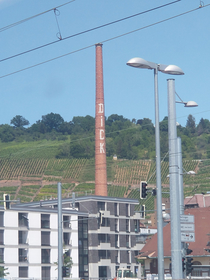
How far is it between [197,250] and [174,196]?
1950 centimetres

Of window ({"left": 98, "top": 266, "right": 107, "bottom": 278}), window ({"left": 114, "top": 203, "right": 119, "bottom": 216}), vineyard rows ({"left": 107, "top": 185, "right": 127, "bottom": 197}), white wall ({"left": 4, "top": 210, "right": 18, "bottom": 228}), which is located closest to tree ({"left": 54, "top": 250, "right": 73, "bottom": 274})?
window ({"left": 98, "top": 266, "right": 107, "bottom": 278})

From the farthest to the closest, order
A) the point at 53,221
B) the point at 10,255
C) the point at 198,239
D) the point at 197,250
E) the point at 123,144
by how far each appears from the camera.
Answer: the point at 123,144
the point at 53,221
the point at 10,255
the point at 198,239
the point at 197,250

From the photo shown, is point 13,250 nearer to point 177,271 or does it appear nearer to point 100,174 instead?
point 100,174

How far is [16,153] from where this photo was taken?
154m

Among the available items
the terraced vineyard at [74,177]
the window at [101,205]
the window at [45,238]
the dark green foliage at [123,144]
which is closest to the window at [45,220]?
the window at [45,238]

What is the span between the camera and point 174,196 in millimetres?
15570

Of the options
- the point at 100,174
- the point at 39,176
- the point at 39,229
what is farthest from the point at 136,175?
the point at 39,229

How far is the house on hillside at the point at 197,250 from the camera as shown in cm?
3322

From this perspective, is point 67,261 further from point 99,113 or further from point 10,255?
point 99,113

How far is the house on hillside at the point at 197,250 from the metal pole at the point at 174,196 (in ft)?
56.9

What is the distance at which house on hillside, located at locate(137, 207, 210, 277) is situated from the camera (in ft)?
109

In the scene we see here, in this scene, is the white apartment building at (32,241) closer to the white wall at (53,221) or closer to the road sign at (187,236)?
the white wall at (53,221)

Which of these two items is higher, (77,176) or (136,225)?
(77,176)

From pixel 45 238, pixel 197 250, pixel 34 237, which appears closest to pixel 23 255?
pixel 34 237
